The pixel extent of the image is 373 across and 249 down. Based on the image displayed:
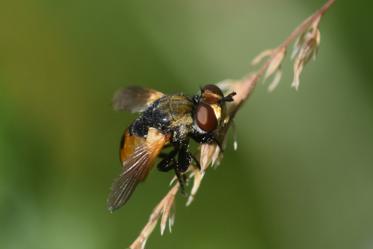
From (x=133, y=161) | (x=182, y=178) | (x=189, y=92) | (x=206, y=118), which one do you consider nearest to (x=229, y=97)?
(x=206, y=118)

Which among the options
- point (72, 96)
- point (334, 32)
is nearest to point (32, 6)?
point (72, 96)

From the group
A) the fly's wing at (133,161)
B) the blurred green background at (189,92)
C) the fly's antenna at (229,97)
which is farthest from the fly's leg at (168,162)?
the blurred green background at (189,92)

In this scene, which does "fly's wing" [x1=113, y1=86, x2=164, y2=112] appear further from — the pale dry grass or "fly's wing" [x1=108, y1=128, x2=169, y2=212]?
the pale dry grass

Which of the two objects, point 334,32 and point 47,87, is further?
point 47,87

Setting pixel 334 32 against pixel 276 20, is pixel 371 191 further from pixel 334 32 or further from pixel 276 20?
pixel 276 20

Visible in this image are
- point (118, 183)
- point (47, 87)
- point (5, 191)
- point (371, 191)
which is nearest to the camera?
point (118, 183)

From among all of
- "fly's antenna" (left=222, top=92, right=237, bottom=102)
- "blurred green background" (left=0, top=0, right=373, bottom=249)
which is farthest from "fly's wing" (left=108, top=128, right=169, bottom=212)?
"blurred green background" (left=0, top=0, right=373, bottom=249)

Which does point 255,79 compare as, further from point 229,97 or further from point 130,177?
point 130,177
